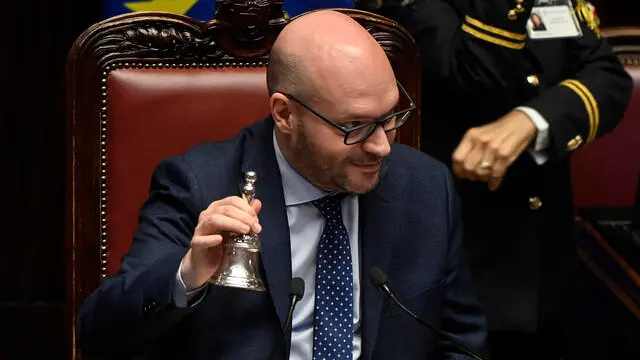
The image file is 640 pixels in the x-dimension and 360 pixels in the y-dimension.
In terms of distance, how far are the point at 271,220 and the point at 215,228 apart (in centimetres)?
23

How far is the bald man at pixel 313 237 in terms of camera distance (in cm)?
143

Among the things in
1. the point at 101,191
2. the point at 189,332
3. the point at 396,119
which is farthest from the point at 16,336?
the point at 396,119

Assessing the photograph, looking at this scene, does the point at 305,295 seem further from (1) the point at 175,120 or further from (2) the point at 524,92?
(2) the point at 524,92

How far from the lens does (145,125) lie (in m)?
1.71

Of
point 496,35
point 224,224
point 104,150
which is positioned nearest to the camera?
point 224,224

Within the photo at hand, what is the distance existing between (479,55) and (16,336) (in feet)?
4.19

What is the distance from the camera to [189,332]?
4.88 feet

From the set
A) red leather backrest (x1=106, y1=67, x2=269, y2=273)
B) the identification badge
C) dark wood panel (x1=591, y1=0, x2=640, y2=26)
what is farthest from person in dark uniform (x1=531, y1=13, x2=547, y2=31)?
dark wood panel (x1=591, y1=0, x2=640, y2=26)

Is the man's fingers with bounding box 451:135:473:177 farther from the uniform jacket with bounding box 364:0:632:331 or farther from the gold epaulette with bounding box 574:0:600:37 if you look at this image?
the gold epaulette with bounding box 574:0:600:37

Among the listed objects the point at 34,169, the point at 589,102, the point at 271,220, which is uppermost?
the point at 589,102

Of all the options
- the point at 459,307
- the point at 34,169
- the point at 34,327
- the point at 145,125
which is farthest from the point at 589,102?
the point at 34,327

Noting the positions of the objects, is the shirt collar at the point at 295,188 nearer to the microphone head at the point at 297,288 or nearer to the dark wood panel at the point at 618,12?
the microphone head at the point at 297,288

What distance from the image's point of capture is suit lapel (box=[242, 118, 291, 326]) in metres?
1.50

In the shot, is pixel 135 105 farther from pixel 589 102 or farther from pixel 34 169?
pixel 34 169
